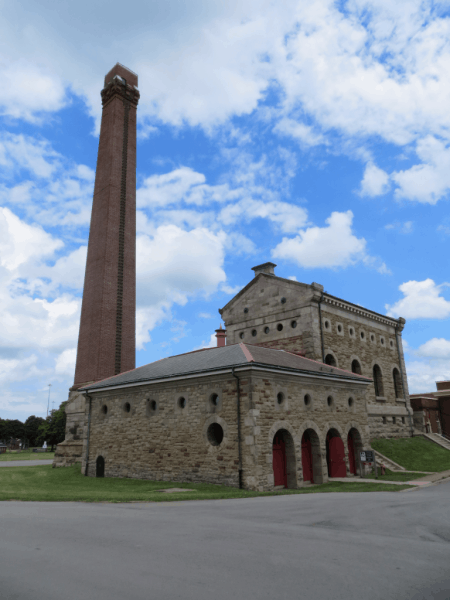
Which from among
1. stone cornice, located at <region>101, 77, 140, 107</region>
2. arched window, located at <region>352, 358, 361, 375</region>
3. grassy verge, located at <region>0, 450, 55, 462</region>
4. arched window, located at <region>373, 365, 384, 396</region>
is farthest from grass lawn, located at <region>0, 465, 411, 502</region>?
stone cornice, located at <region>101, 77, 140, 107</region>

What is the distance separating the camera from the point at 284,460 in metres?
17.0

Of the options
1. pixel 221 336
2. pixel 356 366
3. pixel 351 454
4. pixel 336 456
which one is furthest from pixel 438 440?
pixel 221 336

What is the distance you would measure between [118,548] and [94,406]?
18511mm

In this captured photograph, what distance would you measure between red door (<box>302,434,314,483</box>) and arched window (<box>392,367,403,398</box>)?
16.3m

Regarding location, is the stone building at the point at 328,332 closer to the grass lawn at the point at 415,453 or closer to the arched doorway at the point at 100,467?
the grass lawn at the point at 415,453

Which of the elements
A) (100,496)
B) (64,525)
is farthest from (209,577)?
(100,496)

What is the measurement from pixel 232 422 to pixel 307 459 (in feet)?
14.9

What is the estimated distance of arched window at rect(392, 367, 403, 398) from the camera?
3209 centimetres

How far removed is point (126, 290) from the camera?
33125 mm

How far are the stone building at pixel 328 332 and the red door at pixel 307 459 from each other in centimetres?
644

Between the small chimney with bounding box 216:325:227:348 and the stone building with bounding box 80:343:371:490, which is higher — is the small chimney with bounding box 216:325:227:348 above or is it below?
above

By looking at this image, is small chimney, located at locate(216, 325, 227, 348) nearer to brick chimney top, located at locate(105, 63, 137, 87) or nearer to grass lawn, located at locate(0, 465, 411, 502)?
grass lawn, located at locate(0, 465, 411, 502)

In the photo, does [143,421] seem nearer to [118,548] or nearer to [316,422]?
[316,422]

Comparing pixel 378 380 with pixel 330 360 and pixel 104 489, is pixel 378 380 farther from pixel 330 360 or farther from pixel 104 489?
pixel 104 489
